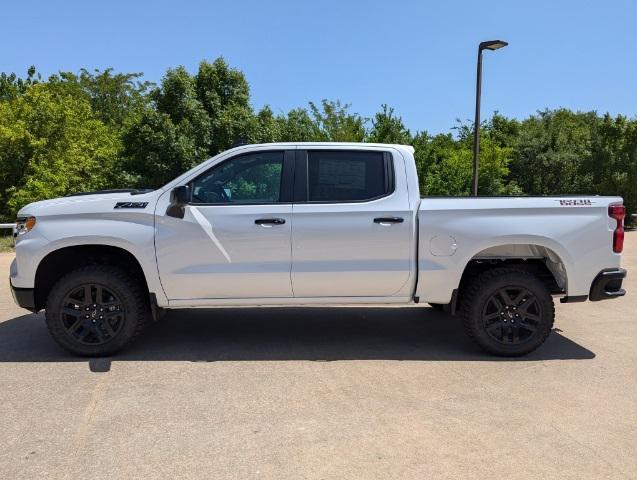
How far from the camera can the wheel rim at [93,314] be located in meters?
5.00

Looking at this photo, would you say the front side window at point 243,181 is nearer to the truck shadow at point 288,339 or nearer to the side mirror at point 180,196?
the side mirror at point 180,196

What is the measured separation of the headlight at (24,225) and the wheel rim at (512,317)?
4.19 meters

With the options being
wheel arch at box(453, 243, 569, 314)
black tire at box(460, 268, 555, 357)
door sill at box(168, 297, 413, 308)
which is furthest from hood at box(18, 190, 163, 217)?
black tire at box(460, 268, 555, 357)

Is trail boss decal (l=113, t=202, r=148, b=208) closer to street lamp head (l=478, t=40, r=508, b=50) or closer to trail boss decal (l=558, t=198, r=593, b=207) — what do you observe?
trail boss decal (l=558, t=198, r=593, b=207)

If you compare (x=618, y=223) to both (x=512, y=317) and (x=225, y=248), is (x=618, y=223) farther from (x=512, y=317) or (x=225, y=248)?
(x=225, y=248)

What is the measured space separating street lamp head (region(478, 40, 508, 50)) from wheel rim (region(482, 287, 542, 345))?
38.2 ft

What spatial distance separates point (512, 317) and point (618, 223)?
1288 millimetres

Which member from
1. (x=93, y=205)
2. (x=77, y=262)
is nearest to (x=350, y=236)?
(x=93, y=205)

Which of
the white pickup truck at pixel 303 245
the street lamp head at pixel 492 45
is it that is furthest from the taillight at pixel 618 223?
the street lamp head at pixel 492 45

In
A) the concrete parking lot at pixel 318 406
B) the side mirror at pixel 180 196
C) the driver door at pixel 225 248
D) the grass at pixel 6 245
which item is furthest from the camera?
the grass at pixel 6 245

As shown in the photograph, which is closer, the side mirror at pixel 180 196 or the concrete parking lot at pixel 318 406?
the concrete parking lot at pixel 318 406

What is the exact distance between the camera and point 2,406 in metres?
4.00

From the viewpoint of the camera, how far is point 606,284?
5090 millimetres

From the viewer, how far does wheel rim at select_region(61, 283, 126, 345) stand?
16.4ft
